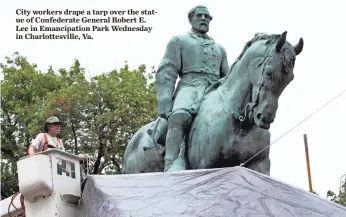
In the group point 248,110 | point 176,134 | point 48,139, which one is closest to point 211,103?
point 176,134

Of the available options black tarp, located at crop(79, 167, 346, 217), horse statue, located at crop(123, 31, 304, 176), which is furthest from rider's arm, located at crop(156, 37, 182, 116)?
black tarp, located at crop(79, 167, 346, 217)

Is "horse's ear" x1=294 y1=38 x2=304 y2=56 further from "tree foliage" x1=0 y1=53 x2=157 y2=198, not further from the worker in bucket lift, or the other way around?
"tree foliage" x1=0 y1=53 x2=157 y2=198

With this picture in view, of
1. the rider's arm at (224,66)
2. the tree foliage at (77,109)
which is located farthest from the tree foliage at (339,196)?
the rider's arm at (224,66)

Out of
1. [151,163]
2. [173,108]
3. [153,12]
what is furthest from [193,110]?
[153,12]

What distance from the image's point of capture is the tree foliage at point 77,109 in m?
29.2

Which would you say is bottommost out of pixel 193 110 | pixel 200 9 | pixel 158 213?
pixel 158 213

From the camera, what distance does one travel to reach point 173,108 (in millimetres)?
11219

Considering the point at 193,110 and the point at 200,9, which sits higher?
the point at 200,9

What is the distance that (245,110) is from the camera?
10414 millimetres

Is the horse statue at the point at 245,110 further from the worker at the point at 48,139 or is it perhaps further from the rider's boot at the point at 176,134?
the worker at the point at 48,139

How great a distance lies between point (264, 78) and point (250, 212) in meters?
2.79

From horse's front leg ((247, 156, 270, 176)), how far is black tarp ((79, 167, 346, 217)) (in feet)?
7.67

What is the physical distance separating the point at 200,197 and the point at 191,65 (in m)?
4.01

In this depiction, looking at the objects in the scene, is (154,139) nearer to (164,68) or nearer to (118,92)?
(164,68)
